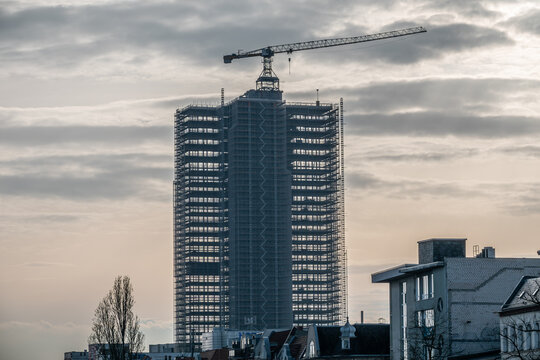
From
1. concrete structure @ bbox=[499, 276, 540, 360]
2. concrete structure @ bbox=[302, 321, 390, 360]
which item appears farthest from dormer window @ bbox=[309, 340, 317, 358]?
concrete structure @ bbox=[499, 276, 540, 360]

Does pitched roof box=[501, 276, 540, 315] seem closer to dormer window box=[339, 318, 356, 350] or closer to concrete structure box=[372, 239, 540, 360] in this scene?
concrete structure box=[372, 239, 540, 360]

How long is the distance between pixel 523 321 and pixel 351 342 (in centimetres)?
5665

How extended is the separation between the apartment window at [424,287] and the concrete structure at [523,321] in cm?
2344

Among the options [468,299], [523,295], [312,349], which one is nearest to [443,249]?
[468,299]

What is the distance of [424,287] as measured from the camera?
→ 461 ft

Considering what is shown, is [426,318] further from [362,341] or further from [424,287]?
[362,341]

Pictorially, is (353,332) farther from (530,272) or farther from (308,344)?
(530,272)

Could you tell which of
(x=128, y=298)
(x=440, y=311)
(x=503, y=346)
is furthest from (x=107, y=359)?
(x=503, y=346)

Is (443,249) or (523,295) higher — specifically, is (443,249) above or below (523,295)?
above

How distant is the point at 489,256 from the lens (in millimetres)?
138125

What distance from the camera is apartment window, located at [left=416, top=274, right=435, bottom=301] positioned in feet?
453

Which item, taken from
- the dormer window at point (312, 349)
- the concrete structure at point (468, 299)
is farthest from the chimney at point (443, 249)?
the dormer window at point (312, 349)

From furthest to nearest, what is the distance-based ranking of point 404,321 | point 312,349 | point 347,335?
point 312,349 < point 347,335 < point 404,321

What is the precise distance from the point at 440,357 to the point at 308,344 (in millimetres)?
45584
